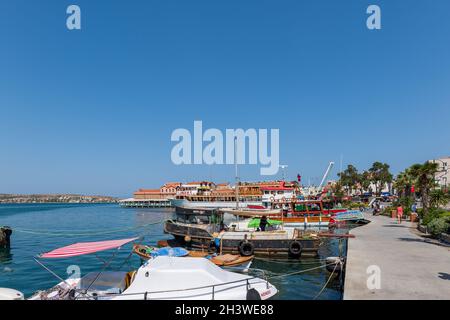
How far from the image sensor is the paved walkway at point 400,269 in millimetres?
8789

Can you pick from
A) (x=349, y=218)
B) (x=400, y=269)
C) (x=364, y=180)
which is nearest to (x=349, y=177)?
(x=364, y=180)

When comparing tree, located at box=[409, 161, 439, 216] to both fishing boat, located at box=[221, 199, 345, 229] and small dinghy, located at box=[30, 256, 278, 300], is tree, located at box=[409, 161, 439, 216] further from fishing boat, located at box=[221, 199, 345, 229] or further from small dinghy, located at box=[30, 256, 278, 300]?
small dinghy, located at box=[30, 256, 278, 300]

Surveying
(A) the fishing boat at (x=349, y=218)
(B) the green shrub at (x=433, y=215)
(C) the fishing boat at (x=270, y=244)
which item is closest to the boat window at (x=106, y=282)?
(C) the fishing boat at (x=270, y=244)

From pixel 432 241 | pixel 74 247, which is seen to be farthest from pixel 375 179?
pixel 74 247

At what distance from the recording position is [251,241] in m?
22.2

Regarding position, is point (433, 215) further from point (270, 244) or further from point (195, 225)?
point (195, 225)

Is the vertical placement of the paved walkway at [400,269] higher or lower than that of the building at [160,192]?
higher

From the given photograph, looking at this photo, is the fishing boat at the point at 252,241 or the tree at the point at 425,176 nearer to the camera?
the fishing boat at the point at 252,241

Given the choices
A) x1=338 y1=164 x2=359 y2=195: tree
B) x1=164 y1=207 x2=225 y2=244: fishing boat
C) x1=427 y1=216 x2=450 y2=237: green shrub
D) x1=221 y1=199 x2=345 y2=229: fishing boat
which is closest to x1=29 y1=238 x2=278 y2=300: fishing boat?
x1=164 y1=207 x2=225 y2=244: fishing boat

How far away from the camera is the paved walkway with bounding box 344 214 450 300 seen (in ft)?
28.8

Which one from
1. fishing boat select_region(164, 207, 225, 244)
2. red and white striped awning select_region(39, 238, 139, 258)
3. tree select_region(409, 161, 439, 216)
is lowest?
fishing boat select_region(164, 207, 225, 244)

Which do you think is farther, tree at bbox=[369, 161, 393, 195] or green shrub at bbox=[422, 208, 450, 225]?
tree at bbox=[369, 161, 393, 195]

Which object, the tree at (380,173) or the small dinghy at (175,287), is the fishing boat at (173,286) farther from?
the tree at (380,173)
